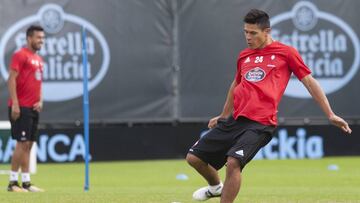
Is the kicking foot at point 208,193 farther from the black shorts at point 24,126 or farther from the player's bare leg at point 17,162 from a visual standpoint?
the black shorts at point 24,126

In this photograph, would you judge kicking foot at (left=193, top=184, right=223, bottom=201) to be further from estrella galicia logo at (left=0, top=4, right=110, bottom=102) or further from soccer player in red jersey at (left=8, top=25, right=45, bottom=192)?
estrella galicia logo at (left=0, top=4, right=110, bottom=102)

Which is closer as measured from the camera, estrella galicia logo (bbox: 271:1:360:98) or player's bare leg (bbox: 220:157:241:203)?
player's bare leg (bbox: 220:157:241:203)

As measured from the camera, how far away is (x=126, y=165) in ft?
64.9

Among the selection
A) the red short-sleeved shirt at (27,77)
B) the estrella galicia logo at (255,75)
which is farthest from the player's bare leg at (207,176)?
the red short-sleeved shirt at (27,77)

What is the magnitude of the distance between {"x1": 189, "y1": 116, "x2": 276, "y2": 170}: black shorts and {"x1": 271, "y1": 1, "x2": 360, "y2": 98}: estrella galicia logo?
11094 mm

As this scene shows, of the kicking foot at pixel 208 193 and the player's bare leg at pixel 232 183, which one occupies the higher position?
the player's bare leg at pixel 232 183

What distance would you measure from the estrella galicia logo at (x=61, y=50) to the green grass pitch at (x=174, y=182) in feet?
5.54

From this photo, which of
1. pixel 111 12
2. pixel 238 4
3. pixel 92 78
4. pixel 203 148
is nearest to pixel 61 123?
pixel 92 78

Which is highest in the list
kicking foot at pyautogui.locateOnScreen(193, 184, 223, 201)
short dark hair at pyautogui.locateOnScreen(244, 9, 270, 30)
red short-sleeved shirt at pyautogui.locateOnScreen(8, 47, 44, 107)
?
short dark hair at pyautogui.locateOnScreen(244, 9, 270, 30)

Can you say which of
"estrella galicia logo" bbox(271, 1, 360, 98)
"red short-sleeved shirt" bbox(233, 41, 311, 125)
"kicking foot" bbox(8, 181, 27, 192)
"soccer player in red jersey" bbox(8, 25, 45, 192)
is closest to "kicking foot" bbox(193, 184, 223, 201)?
"red short-sleeved shirt" bbox(233, 41, 311, 125)

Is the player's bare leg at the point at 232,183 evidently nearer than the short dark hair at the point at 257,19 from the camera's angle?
Yes

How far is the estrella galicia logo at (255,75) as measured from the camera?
377 inches

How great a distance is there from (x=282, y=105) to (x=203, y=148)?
1121cm

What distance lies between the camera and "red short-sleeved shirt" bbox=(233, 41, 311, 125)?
31.3ft
